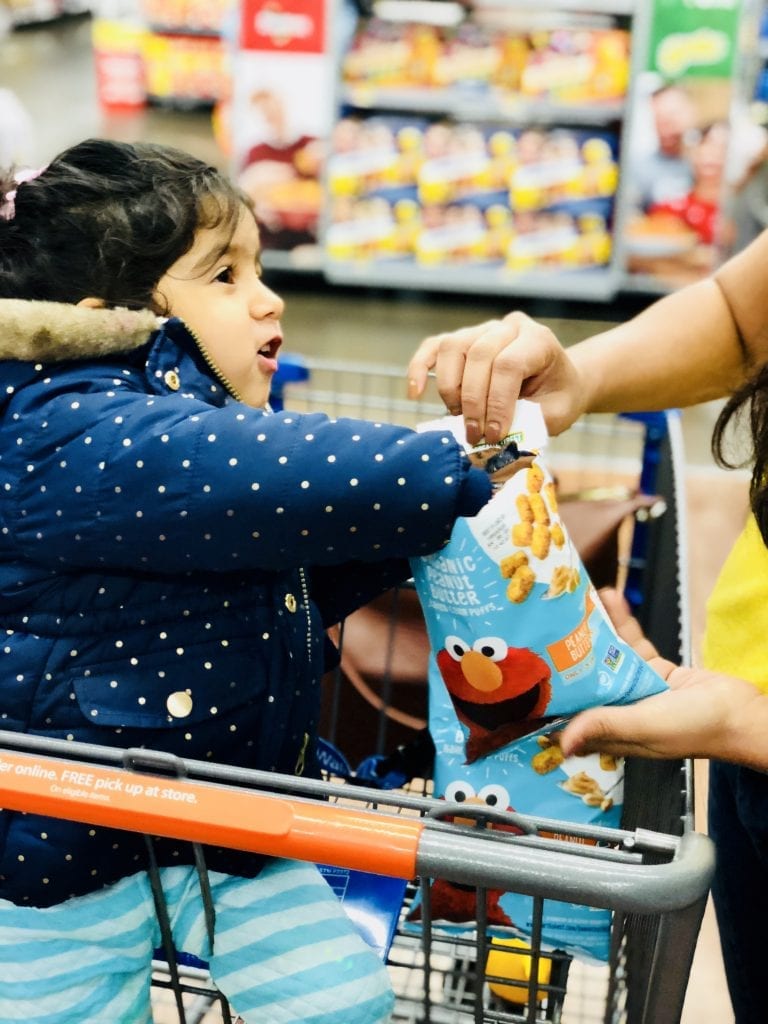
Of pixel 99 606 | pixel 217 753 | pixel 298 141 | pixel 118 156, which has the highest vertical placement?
pixel 118 156

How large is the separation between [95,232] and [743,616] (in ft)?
2.62

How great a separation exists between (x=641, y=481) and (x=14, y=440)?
132cm

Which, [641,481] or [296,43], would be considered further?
[296,43]

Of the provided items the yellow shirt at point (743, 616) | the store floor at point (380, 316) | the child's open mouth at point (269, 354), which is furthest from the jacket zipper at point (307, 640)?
the store floor at point (380, 316)

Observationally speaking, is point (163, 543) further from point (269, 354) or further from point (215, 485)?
point (269, 354)

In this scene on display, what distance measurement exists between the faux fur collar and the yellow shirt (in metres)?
0.69

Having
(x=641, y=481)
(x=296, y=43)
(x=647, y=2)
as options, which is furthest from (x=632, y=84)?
(x=641, y=481)

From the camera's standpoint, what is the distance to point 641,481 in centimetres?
215

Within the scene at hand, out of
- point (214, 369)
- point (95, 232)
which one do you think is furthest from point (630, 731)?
point (95, 232)

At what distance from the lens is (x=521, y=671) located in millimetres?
1173

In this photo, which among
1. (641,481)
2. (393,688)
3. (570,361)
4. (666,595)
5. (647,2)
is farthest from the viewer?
(647,2)

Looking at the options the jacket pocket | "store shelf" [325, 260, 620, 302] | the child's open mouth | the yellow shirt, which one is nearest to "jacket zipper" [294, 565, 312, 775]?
the jacket pocket

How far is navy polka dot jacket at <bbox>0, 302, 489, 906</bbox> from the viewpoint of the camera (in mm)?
1030

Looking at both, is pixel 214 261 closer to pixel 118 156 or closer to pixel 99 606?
pixel 118 156
